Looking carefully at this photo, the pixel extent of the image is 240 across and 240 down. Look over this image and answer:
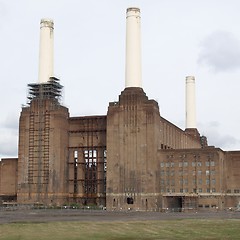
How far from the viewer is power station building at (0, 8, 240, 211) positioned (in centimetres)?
11981

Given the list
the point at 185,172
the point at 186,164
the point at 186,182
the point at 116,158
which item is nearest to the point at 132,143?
the point at 116,158

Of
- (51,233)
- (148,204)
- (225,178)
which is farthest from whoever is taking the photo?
(225,178)

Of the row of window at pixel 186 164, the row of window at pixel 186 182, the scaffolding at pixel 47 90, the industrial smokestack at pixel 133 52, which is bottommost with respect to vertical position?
the row of window at pixel 186 182

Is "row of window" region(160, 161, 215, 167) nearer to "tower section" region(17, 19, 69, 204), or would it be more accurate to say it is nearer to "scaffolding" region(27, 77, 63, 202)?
"tower section" region(17, 19, 69, 204)

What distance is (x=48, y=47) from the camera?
132 metres

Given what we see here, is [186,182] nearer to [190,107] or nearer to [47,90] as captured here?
[47,90]

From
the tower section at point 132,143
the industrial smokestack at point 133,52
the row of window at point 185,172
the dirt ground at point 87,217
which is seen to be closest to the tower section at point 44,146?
the tower section at point 132,143

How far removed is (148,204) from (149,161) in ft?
30.9

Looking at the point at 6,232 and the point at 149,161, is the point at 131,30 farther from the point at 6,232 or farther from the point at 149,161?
the point at 6,232

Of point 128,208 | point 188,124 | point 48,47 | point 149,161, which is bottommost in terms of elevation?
point 128,208

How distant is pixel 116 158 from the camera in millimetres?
122062

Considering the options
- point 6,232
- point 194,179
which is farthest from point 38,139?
point 6,232

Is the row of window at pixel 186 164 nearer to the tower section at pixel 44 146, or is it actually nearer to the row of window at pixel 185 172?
the row of window at pixel 185 172

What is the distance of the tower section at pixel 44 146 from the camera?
125 m
